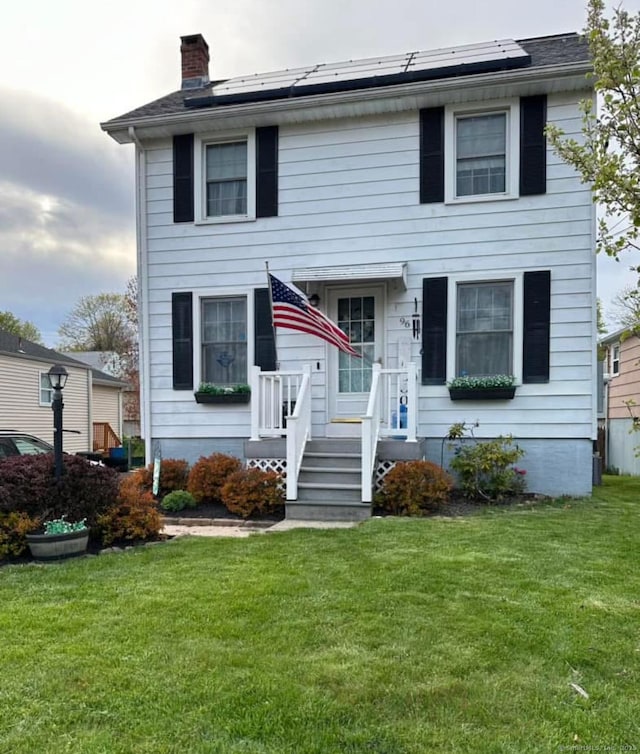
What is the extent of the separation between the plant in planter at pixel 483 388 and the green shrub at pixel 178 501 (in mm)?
3910

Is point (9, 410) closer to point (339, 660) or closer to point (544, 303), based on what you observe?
point (544, 303)

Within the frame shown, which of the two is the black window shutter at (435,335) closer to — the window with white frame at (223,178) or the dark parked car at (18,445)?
the window with white frame at (223,178)

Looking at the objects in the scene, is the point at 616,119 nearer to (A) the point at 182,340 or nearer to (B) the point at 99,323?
(A) the point at 182,340

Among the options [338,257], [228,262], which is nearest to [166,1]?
[228,262]

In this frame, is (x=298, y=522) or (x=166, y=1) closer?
(x=298, y=522)

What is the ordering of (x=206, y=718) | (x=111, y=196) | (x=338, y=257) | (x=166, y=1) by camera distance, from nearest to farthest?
(x=206, y=718) < (x=338, y=257) < (x=166, y=1) < (x=111, y=196)

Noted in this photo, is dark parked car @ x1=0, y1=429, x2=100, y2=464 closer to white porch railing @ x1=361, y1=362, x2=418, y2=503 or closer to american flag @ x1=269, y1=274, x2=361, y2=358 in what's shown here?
american flag @ x1=269, y1=274, x2=361, y2=358

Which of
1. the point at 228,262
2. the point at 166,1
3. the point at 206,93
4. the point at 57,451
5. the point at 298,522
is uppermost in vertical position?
the point at 166,1

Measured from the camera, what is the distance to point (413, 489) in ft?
21.2

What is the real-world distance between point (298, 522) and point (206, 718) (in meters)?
4.11

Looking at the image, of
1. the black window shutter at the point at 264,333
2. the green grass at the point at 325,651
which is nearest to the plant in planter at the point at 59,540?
the green grass at the point at 325,651

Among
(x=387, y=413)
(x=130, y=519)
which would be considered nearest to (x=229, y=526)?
(x=130, y=519)

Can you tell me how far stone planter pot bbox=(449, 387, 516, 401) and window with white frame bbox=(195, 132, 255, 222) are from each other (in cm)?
430

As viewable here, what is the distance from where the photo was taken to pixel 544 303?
7.45 m
